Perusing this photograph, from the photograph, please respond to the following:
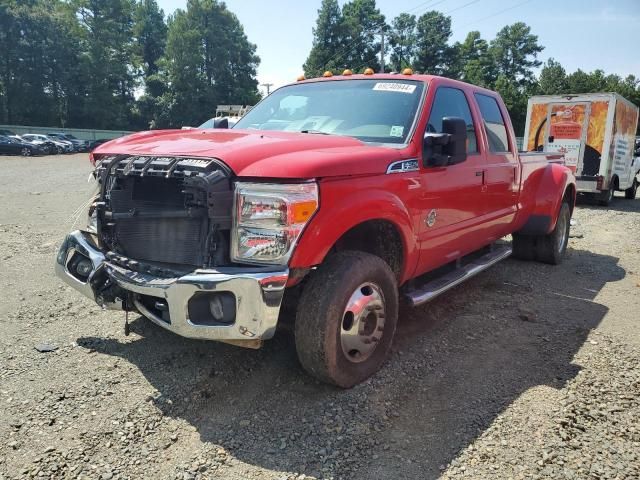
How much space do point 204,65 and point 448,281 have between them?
6000 centimetres

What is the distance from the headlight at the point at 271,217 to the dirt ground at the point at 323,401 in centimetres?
98

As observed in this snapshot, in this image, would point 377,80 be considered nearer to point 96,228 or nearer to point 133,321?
point 96,228

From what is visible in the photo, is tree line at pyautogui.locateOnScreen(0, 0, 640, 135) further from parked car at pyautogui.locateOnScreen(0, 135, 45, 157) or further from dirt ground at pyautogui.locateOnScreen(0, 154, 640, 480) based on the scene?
dirt ground at pyautogui.locateOnScreen(0, 154, 640, 480)

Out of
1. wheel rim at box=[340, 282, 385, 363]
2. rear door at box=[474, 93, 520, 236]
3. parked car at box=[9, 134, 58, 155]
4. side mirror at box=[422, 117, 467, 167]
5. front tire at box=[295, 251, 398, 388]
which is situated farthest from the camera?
parked car at box=[9, 134, 58, 155]

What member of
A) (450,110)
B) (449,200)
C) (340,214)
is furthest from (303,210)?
(450,110)

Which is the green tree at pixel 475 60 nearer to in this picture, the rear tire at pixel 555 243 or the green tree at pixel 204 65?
the green tree at pixel 204 65

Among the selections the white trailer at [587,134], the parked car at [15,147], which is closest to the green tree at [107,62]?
the parked car at [15,147]

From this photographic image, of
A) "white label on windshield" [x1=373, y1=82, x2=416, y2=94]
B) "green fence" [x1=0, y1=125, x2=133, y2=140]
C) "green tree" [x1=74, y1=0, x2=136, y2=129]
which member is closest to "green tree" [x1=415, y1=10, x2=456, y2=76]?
"green tree" [x1=74, y1=0, x2=136, y2=129]

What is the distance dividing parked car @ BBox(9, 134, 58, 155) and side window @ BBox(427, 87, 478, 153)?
33604 mm

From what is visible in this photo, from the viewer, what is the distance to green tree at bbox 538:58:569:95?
204ft

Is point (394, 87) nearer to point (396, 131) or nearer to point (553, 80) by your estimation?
point (396, 131)

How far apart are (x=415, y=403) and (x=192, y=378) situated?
4.72 ft

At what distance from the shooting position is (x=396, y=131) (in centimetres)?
364

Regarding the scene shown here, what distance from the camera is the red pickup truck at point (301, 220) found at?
2664 mm
